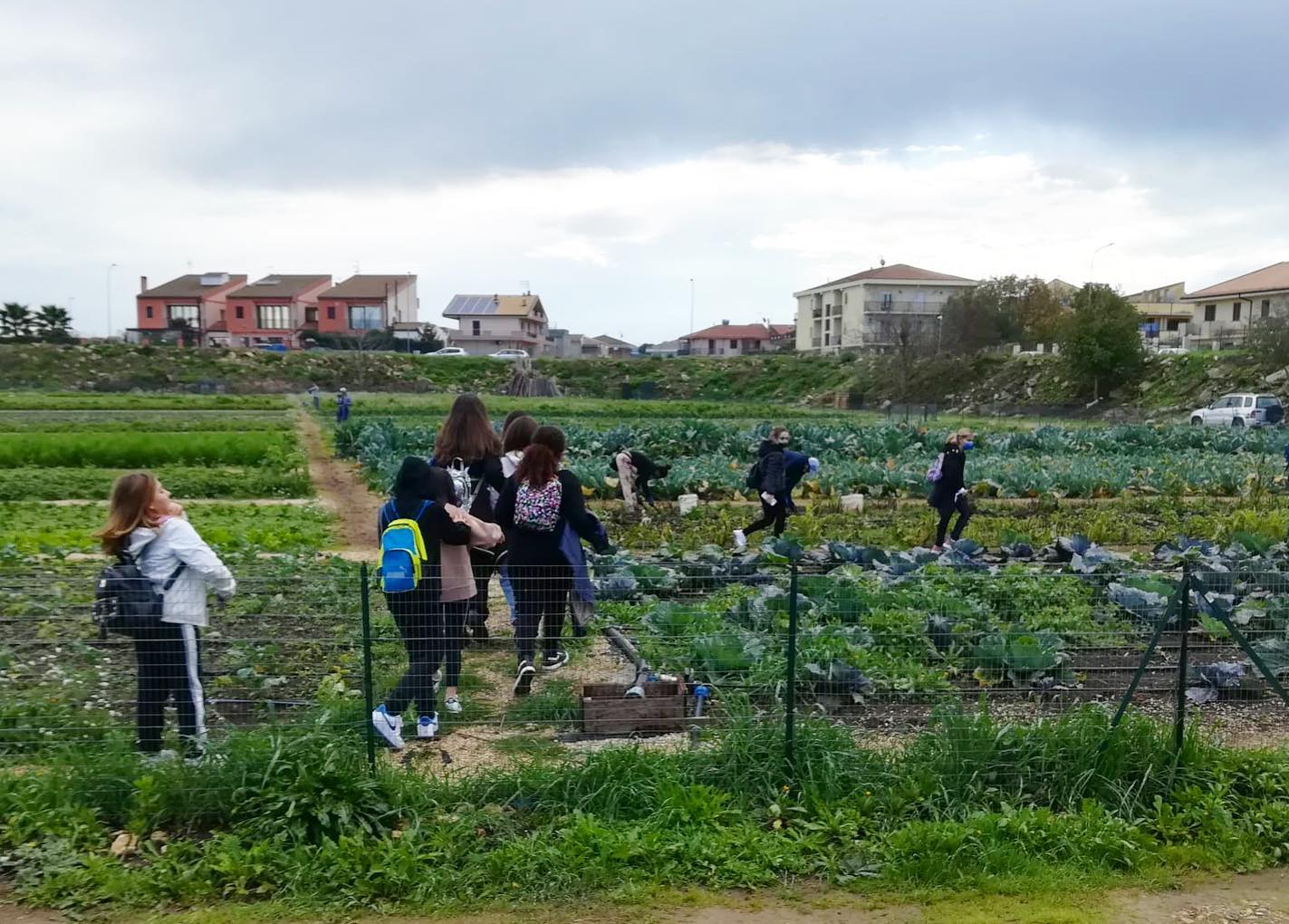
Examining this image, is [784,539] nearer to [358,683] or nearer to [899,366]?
[358,683]

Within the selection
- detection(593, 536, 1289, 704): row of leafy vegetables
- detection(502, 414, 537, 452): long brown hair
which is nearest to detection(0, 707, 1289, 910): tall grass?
detection(593, 536, 1289, 704): row of leafy vegetables

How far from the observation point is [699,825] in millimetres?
4754

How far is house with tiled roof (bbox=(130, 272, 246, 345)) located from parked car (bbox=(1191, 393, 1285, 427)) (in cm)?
7686

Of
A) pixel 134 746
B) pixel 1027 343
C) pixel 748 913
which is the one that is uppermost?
pixel 1027 343

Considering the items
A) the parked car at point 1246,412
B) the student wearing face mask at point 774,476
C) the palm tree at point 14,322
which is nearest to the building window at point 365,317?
the palm tree at point 14,322

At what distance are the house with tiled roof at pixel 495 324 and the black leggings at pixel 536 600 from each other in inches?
3421

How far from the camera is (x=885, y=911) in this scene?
426 cm

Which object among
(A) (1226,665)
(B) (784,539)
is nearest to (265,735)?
(A) (1226,665)

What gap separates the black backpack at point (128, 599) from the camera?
16.7 ft

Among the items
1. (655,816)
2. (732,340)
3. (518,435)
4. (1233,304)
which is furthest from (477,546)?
(732,340)

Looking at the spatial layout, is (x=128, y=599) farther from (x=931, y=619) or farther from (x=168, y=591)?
(x=931, y=619)

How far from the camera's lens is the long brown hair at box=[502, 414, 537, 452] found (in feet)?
24.0

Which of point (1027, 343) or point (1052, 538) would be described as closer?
point (1052, 538)

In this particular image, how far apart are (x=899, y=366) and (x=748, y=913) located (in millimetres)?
Answer: 56801
